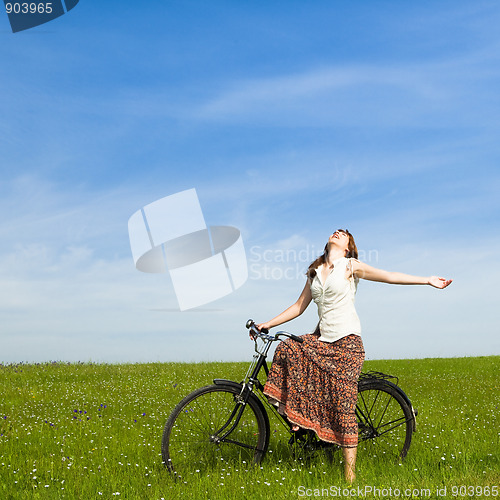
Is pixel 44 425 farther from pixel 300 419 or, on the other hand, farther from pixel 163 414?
pixel 300 419

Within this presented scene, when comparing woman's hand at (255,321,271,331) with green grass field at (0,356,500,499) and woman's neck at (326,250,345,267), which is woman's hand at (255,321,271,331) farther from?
green grass field at (0,356,500,499)

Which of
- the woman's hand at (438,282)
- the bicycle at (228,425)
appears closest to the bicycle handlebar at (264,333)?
the bicycle at (228,425)

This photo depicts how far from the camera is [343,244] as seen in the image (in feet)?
22.7

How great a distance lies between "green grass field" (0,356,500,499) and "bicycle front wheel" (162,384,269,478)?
213 mm

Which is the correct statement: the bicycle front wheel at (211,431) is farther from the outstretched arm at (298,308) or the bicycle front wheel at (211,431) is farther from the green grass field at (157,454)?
the outstretched arm at (298,308)

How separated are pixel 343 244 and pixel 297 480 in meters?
2.87

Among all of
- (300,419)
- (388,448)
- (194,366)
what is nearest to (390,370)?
(194,366)

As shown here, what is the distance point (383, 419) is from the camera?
7312 millimetres

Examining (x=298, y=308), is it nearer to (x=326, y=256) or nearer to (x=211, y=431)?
(x=326, y=256)

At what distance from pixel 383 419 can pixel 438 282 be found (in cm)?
208

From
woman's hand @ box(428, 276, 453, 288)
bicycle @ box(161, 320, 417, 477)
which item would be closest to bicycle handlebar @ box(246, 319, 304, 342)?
bicycle @ box(161, 320, 417, 477)

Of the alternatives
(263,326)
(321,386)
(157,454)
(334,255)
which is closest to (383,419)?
(321,386)

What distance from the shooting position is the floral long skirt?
6.59m

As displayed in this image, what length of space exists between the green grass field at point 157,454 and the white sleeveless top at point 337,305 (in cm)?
167
